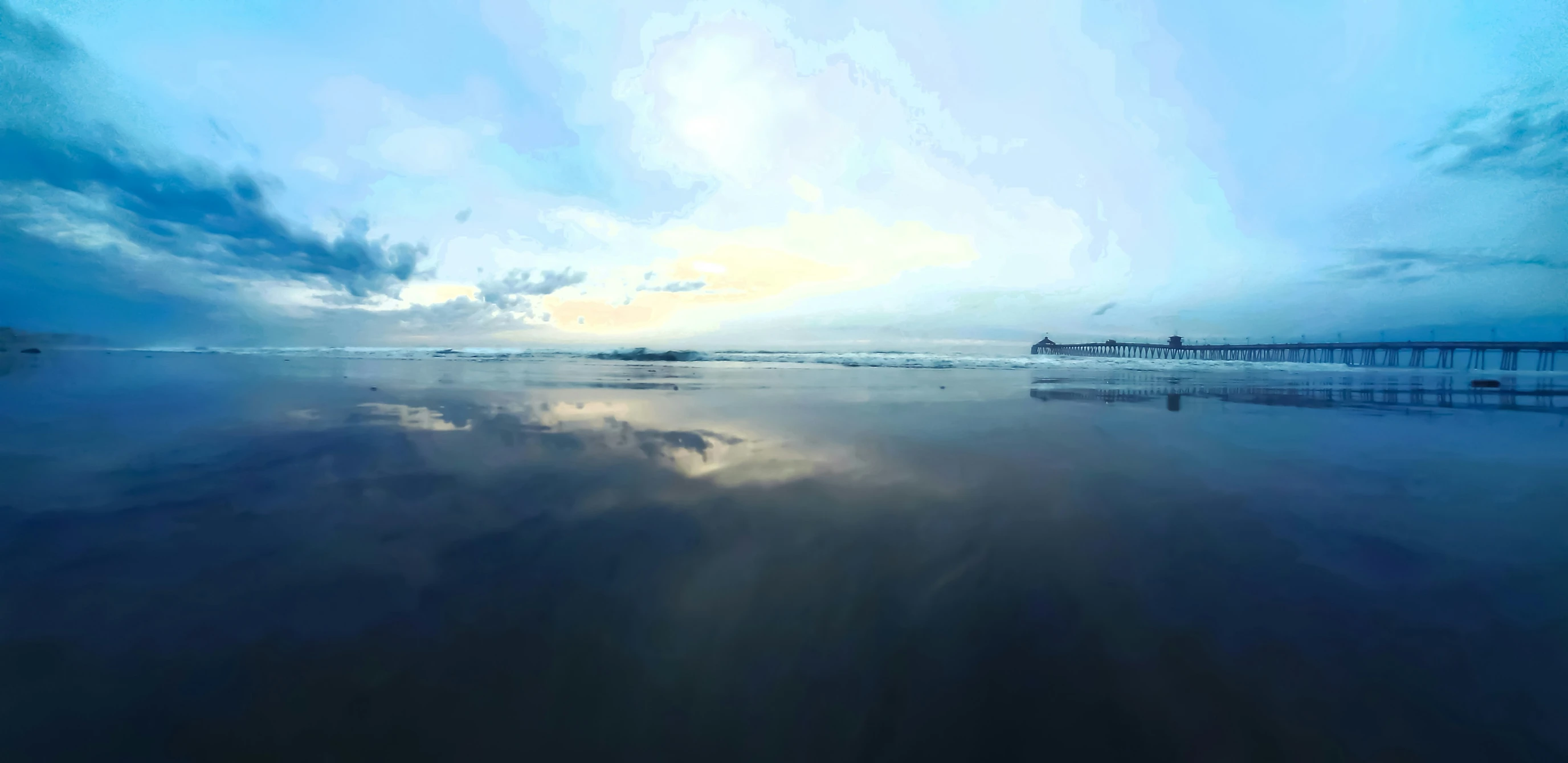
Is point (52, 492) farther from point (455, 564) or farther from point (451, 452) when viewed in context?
point (455, 564)

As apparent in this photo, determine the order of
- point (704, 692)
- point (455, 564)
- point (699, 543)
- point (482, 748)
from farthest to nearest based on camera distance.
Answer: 1. point (699, 543)
2. point (455, 564)
3. point (704, 692)
4. point (482, 748)

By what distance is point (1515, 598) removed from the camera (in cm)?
339

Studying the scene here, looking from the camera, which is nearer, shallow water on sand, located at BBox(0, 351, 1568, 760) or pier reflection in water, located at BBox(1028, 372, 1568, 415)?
shallow water on sand, located at BBox(0, 351, 1568, 760)

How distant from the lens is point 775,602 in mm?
3330

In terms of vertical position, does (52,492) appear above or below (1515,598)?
above

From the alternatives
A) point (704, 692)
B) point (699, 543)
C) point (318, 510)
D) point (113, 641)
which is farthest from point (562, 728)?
point (318, 510)

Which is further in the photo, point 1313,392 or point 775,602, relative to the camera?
point 1313,392

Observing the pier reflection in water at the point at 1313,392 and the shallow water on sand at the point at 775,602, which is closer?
the shallow water on sand at the point at 775,602

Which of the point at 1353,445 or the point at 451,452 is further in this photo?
the point at 1353,445

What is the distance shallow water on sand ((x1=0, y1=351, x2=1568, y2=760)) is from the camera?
226 centimetres

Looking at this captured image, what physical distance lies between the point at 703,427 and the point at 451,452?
3.82 m

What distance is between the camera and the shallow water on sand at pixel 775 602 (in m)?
2.26

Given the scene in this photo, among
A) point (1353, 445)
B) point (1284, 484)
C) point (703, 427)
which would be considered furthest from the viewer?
point (703, 427)

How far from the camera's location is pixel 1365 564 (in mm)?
3928
